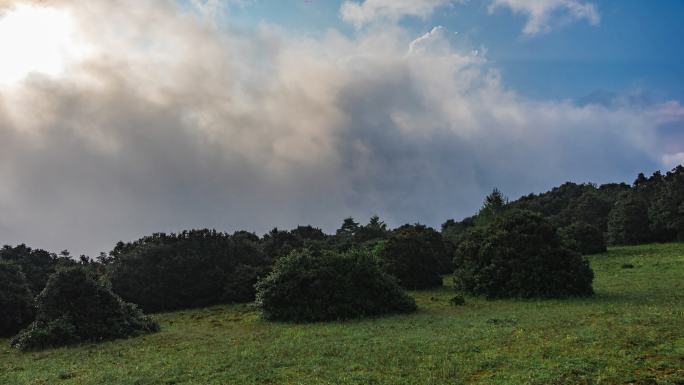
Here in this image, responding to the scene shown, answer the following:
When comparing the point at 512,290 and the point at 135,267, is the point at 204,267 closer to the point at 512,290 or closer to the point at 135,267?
the point at 135,267

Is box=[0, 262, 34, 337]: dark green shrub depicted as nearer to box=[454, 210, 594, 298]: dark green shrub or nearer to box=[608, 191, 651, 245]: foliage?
box=[454, 210, 594, 298]: dark green shrub

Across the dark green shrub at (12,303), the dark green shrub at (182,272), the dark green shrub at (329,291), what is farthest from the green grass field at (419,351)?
the dark green shrub at (182,272)

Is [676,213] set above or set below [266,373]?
above

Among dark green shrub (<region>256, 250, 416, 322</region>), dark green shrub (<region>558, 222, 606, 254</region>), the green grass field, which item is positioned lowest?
the green grass field

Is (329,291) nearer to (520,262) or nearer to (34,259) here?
(520,262)

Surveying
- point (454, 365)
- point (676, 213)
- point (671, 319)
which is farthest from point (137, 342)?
point (676, 213)

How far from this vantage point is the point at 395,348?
1470 centimetres

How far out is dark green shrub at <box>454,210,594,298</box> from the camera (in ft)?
89.1

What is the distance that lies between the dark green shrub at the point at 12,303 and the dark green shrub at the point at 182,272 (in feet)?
30.3

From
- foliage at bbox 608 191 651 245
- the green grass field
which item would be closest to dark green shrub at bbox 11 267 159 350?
the green grass field

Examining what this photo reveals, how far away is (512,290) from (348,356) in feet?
57.7

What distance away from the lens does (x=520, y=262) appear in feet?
95.2

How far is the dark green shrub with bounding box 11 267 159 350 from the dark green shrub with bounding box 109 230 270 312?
1373 centimetres

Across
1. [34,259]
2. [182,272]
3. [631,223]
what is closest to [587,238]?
[631,223]
